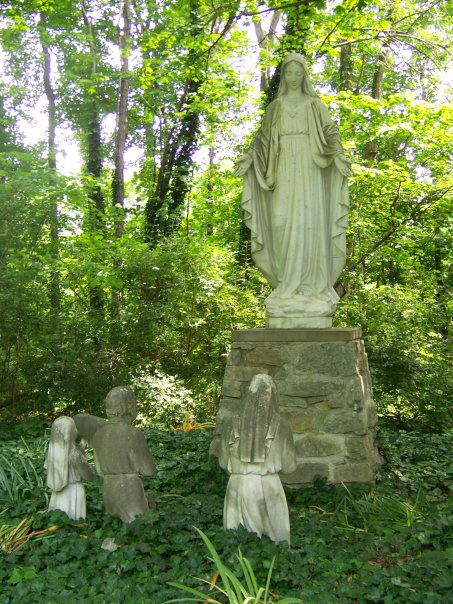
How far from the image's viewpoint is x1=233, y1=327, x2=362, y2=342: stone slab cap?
538 cm

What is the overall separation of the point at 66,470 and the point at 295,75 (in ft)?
13.0

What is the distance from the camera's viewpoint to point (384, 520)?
429 centimetres

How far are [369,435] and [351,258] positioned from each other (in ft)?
23.1

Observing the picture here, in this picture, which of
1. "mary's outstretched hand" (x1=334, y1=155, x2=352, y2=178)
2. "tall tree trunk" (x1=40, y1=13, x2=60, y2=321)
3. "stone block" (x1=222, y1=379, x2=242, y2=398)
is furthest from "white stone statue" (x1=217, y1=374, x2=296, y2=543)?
"tall tree trunk" (x1=40, y1=13, x2=60, y2=321)

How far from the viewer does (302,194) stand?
5809 mm

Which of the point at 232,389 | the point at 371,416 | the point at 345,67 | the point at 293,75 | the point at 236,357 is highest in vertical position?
the point at 345,67

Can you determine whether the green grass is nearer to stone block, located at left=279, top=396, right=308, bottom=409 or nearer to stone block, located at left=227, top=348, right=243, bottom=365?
stone block, located at left=279, top=396, right=308, bottom=409

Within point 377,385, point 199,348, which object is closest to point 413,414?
point 377,385

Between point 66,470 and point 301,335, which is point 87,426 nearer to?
point 66,470

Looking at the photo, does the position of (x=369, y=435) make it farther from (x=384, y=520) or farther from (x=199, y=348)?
(x=199, y=348)

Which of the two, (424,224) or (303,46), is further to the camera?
(424,224)

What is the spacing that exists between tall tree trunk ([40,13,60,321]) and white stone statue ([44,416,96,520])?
4.87 m

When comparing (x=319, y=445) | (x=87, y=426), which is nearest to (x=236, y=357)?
(x=319, y=445)

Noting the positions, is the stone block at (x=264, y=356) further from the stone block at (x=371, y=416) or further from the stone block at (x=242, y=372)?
the stone block at (x=371, y=416)
